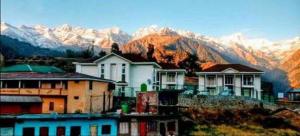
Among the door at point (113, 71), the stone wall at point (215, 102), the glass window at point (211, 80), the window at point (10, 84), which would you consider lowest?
the stone wall at point (215, 102)

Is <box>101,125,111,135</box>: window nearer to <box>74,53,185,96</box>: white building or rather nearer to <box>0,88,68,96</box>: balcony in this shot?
<box>0,88,68,96</box>: balcony

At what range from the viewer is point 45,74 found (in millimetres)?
39844

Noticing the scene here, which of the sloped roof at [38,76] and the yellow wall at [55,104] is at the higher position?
the sloped roof at [38,76]

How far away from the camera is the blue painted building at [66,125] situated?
32.8 metres

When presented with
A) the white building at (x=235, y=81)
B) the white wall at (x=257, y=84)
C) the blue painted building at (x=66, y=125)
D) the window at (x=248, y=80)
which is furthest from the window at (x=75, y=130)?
the white wall at (x=257, y=84)

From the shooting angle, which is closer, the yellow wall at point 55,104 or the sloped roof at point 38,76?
the sloped roof at point 38,76

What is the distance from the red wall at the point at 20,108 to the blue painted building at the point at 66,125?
226cm

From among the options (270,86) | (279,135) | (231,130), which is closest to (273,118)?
(279,135)

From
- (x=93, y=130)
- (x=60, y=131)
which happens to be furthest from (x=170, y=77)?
(x=60, y=131)

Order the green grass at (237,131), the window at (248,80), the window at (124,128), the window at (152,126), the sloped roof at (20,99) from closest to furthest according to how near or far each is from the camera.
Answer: the sloped roof at (20,99) → the window at (124,128) → the window at (152,126) → the green grass at (237,131) → the window at (248,80)

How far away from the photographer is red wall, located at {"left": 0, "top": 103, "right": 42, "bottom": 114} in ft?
111

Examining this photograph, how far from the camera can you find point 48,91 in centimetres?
3847

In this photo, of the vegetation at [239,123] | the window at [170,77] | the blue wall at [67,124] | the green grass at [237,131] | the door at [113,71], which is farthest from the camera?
the window at [170,77]

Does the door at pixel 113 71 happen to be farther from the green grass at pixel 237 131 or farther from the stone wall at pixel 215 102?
the green grass at pixel 237 131
